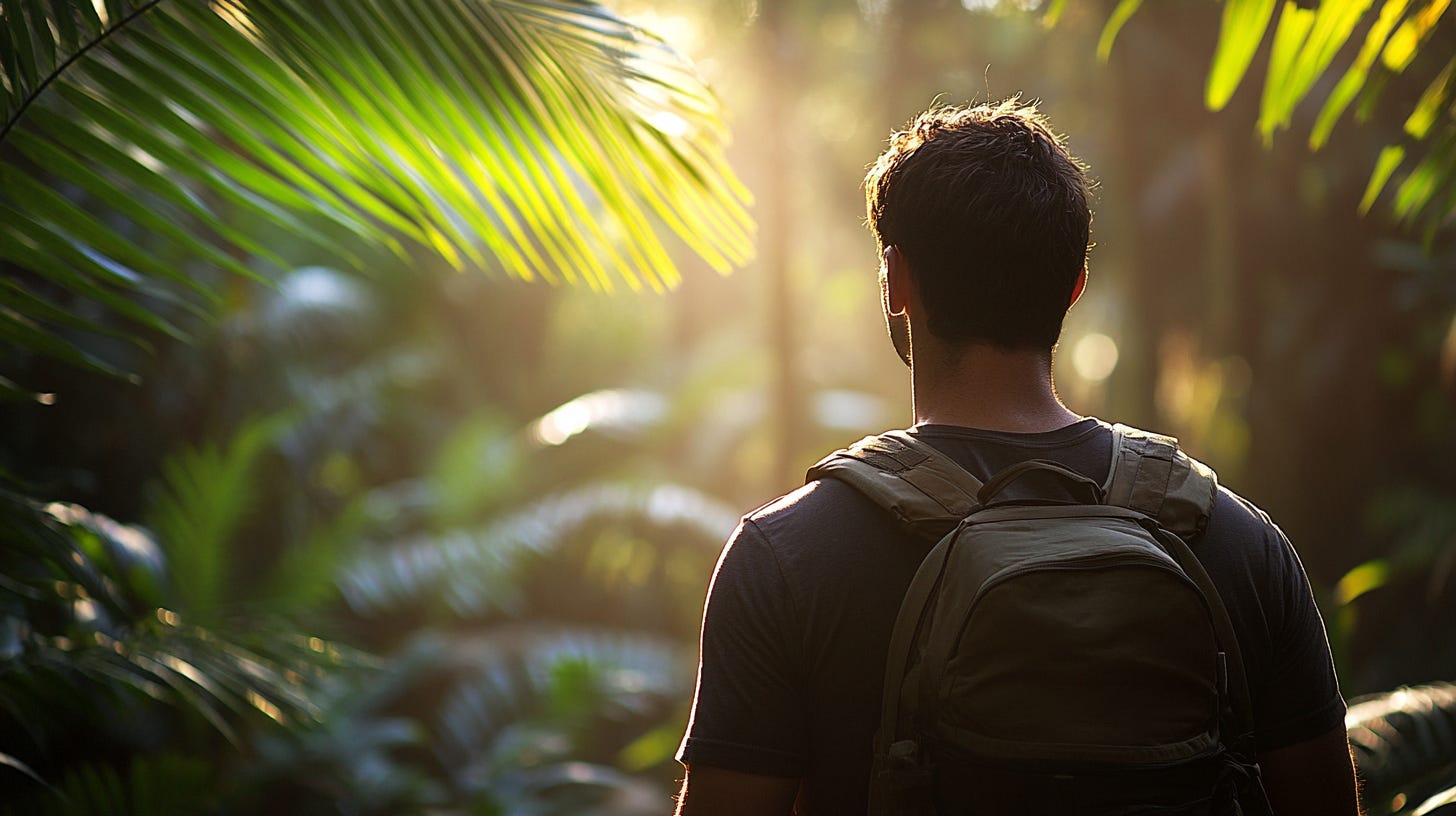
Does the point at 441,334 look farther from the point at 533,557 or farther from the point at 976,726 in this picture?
the point at 976,726

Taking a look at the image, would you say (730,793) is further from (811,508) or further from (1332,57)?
(1332,57)

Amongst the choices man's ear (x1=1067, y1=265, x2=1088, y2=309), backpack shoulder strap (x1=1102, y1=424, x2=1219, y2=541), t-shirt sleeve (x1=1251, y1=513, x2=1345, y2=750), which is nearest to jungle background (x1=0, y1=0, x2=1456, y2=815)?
man's ear (x1=1067, y1=265, x2=1088, y2=309)

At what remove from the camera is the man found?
1431 millimetres

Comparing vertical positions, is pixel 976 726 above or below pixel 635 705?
above

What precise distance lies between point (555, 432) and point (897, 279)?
8156 millimetres

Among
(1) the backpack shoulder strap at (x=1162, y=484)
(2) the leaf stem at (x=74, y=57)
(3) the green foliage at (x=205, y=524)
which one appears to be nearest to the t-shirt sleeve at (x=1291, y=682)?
(1) the backpack shoulder strap at (x=1162, y=484)

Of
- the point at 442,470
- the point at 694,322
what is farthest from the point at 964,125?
the point at 694,322

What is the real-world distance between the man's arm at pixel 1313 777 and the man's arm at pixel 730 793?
2.39 feet

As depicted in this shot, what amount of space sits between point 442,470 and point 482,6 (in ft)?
26.3

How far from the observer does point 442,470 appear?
9336 mm

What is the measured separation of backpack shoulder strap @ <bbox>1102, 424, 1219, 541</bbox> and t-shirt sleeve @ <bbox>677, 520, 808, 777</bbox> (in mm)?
491

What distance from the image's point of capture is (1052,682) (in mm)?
1302

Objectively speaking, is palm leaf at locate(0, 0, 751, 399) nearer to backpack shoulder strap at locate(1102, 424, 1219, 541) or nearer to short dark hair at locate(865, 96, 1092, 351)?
short dark hair at locate(865, 96, 1092, 351)

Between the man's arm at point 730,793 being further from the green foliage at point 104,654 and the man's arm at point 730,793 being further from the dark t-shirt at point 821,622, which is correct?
the green foliage at point 104,654
